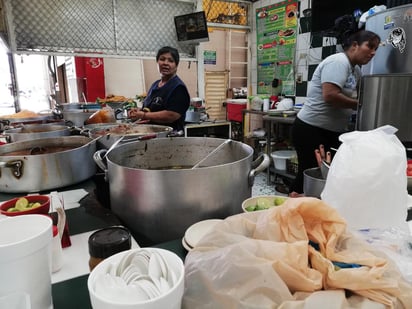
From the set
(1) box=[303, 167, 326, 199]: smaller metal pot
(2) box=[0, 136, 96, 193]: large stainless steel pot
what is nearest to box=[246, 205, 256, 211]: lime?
(1) box=[303, 167, 326, 199]: smaller metal pot

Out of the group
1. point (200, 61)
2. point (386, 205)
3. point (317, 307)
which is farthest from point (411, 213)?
point (200, 61)

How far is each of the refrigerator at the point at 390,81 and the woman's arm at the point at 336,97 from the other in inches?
11.5

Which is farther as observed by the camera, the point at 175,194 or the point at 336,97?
the point at 336,97

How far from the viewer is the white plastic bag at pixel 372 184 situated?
882 millimetres

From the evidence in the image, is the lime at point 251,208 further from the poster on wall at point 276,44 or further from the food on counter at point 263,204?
the poster on wall at point 276,44

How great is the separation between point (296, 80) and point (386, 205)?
381 centimetres

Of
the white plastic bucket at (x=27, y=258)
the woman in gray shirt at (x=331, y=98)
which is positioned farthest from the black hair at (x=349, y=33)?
the white plastic bucket at (x=27, y=258)

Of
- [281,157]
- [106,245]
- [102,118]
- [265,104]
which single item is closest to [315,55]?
[265,104]

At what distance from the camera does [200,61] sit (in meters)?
4.30

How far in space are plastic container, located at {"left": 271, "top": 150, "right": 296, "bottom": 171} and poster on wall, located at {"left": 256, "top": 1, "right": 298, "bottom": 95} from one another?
95 cm

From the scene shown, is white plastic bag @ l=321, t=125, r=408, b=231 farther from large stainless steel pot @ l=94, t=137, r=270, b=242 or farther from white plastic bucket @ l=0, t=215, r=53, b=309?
white plastic bucket @ l=0, t=215, r=53, b=309

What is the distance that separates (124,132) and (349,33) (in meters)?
2.58

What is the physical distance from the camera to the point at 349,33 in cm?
307

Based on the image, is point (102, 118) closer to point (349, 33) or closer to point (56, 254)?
point (56, 254)
